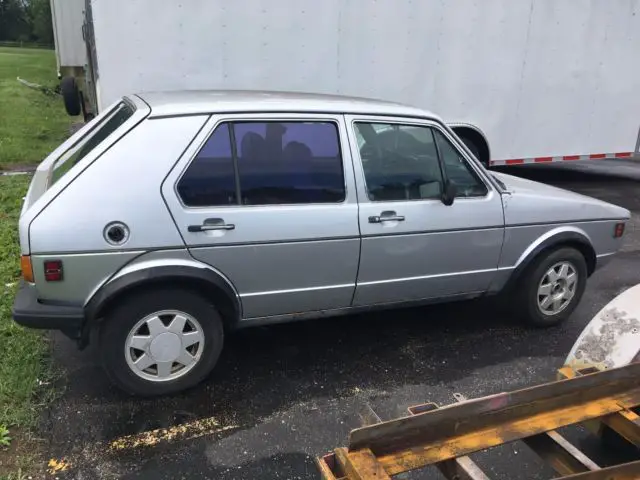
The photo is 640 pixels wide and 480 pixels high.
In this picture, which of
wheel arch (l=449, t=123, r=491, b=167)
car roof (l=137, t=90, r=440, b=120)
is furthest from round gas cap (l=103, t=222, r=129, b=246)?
wheel arch (l=449, t=123, r=491, b=167)

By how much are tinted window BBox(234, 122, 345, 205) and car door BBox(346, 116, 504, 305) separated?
0.58ft

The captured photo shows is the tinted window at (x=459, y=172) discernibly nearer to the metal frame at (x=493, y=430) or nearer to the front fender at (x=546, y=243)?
the front fender at (x=546, y=243)

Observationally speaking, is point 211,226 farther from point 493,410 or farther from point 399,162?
point 493,410

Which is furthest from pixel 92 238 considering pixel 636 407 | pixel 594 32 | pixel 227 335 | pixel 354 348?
pixel 594 32

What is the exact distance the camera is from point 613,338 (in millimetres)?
2988

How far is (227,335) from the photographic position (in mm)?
4227

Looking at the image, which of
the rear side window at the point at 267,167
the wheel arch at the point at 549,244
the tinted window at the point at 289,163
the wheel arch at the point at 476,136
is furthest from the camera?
the wheel arch at the point at 476,136

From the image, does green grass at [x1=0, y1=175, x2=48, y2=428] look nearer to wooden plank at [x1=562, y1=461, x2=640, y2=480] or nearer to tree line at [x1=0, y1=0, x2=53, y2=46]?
wooden plank at [x1=562, y1=461, x2=640, y2=480]

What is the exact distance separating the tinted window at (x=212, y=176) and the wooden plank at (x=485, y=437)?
1727mm

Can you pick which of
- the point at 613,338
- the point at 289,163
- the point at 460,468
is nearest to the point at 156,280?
the point at 289,163

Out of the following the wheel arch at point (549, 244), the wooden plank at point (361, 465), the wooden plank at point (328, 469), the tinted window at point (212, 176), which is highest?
the tinted window at point (212, 176)

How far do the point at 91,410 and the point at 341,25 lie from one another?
4955 millimetres

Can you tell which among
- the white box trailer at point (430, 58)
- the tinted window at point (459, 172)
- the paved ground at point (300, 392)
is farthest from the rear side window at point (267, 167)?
Result: the white box trailer at point (430, 58)

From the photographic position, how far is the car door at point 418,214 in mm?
3646
